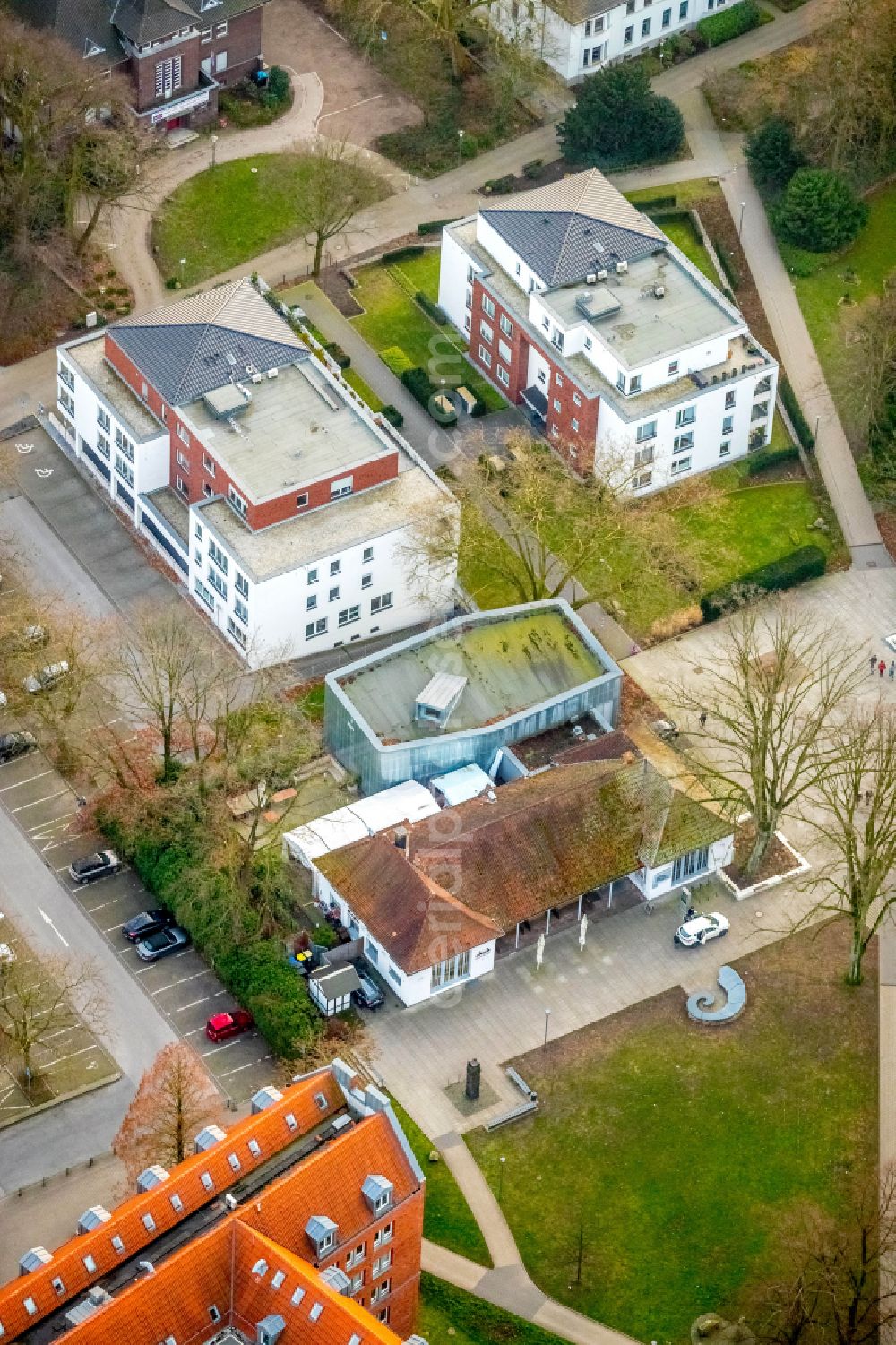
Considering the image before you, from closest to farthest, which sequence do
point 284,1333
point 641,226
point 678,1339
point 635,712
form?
point 284,1333
point 678,1339
point 635,712
point 641,226

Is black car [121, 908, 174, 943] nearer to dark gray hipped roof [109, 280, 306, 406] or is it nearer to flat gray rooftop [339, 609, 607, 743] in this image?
flat gray rooftop [339, 609, 607, 743]

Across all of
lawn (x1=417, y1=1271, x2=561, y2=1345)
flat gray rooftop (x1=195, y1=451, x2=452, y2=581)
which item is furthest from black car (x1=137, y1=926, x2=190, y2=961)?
lawn (x1=417, y1=1271, x2=561, y2=1345)

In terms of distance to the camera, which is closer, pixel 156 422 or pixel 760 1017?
pixel 760 1017

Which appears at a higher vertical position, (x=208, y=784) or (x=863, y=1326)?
(x=208, y=784)

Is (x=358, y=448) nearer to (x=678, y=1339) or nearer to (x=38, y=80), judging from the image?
(x=38, y=80)

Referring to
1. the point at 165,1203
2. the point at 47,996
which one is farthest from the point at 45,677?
the point at 165,1203

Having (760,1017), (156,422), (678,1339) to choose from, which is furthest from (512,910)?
(156,422)

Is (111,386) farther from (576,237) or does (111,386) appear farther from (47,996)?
(47,996)
